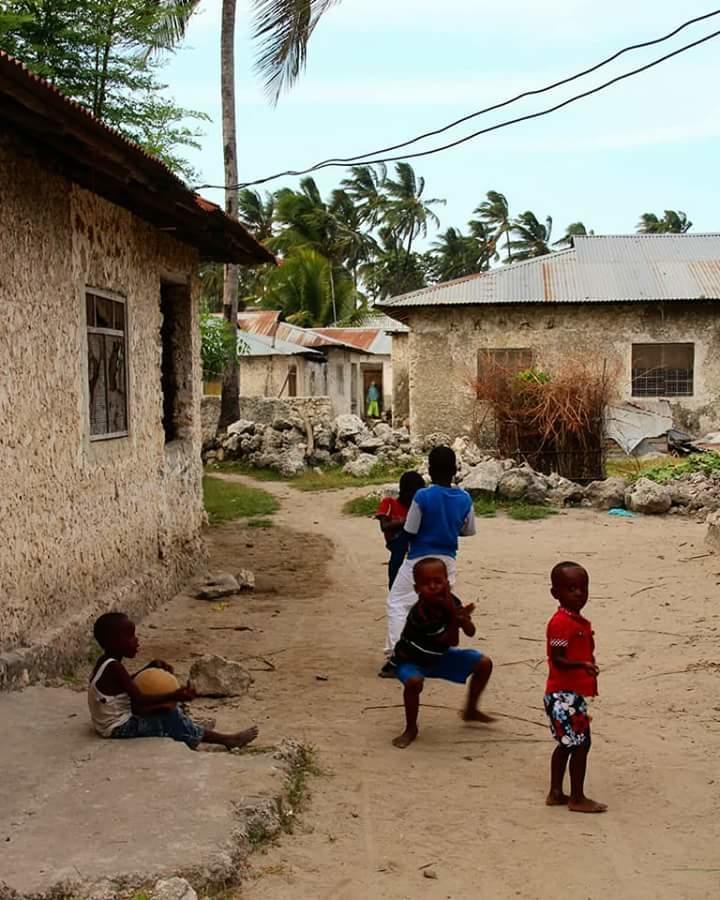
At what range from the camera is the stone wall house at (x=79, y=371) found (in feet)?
17.4

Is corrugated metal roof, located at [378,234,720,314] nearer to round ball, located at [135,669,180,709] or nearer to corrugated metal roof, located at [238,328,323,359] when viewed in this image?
corrugated metal roof, located at [238,328,323,359]

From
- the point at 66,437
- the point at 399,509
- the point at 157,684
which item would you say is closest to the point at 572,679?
the point at 157,684

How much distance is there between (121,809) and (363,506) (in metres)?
10.2

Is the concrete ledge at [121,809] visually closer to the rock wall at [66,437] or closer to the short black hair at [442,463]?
the rock wall at [66,437]

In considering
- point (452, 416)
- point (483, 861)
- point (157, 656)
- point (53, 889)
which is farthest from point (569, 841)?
point (452, 416)

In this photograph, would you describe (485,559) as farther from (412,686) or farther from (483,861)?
(483,861)

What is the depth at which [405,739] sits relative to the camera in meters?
4.87

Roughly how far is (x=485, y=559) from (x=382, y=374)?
26658mm

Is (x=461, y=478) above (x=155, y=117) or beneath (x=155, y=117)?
beneath

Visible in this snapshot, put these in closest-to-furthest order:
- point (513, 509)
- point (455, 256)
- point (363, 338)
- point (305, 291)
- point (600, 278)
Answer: point (513, 509) → point (600, 278) → point (363, 338) → point (305, 291) → point (455, 256)

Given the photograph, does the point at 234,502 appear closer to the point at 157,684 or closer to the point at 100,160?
the point at 100,160

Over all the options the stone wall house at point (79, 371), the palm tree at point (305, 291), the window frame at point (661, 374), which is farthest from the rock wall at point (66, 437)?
the palm tree at point (305, 291)

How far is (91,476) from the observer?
6.62m

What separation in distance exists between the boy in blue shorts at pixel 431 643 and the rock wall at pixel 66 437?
1970 mm
